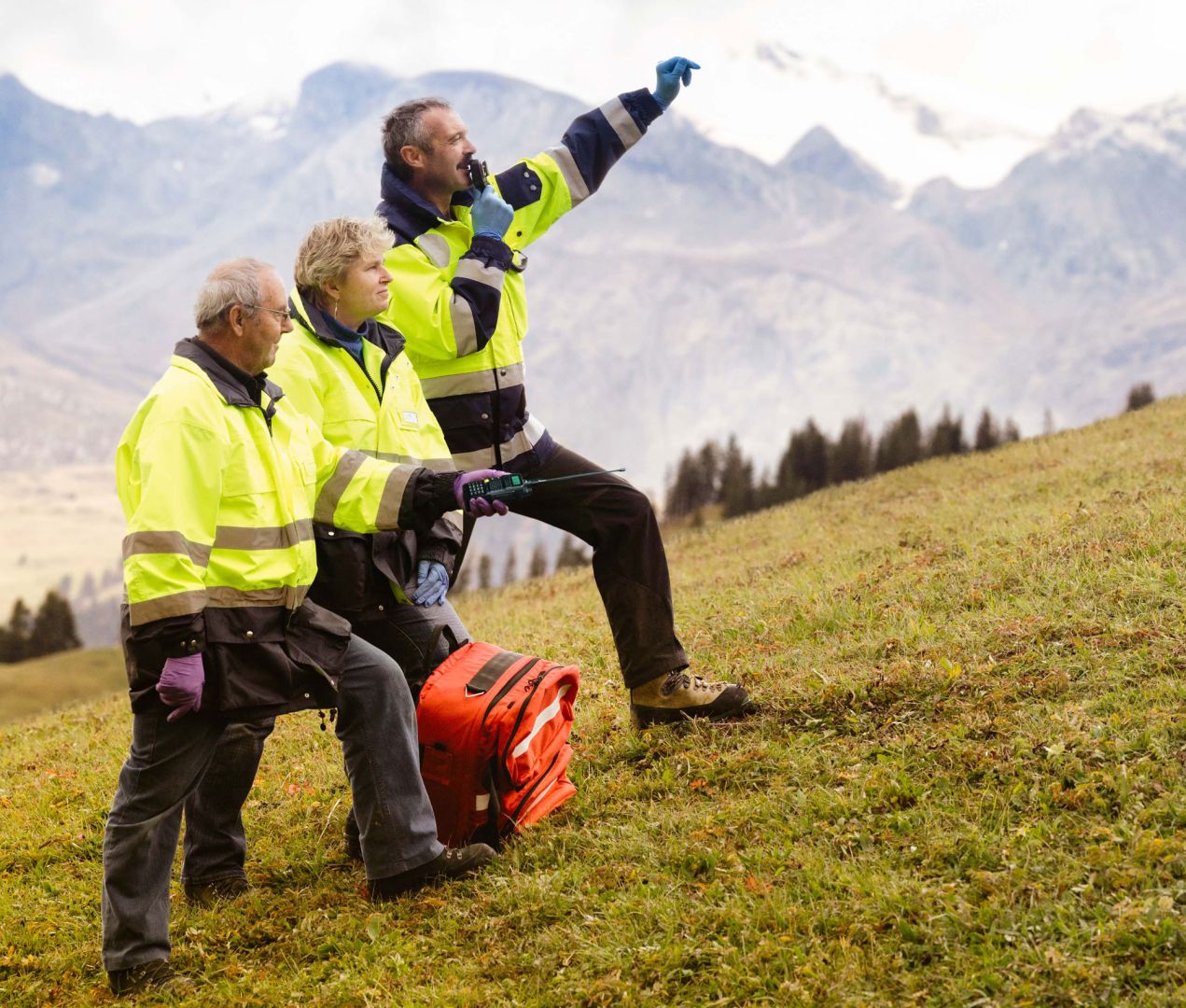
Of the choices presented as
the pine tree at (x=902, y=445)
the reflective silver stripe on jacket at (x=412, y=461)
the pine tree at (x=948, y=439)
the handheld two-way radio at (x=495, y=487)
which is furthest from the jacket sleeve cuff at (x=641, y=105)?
the pine tree at (x=902, y=445)

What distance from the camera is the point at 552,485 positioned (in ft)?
24.9

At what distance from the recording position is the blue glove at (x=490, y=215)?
23.8ft

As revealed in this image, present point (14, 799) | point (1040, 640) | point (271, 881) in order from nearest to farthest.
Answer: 1. point (271, 881)
2. point (1040, 640)
3. point (14, 799)

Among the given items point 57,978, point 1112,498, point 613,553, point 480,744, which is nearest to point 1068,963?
point 480,744

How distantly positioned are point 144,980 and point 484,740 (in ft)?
7.18

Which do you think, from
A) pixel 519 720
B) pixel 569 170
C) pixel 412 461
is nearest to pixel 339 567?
pixel 412 461

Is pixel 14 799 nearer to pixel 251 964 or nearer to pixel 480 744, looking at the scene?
pixel 251 964

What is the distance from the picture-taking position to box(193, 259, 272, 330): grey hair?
5812mm

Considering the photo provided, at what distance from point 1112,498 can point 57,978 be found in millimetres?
11948

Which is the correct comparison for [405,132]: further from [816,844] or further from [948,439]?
[948,439]

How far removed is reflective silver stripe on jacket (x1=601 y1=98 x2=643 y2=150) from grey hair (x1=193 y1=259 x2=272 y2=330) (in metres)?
3.53

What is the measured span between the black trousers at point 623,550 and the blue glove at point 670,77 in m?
2.92

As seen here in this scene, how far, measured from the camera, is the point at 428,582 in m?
6.76

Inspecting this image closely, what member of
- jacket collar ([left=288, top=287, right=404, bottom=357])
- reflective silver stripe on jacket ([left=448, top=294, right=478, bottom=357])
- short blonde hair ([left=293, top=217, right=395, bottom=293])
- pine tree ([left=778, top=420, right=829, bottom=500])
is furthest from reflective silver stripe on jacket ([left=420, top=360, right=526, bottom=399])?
pine tree ([left=778, top=420, right=829, bottom=500])
